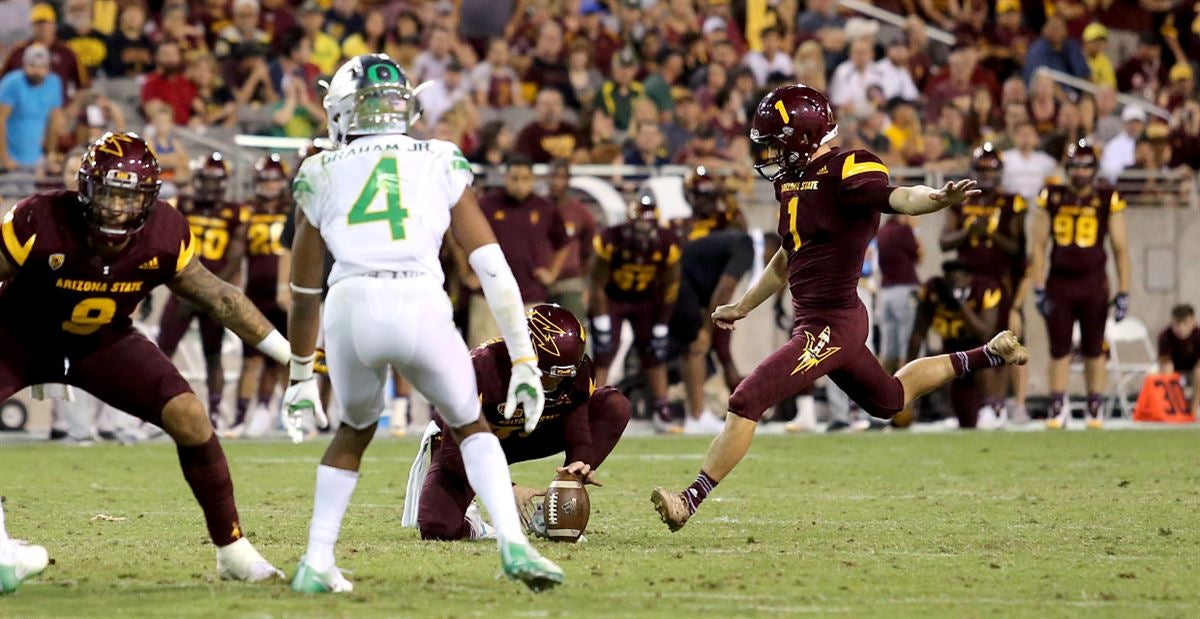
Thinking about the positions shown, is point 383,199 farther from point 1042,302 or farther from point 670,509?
point 1042,302

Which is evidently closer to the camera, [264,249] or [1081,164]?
[264,249]

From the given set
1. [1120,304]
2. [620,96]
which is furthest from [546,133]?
[1120,304]

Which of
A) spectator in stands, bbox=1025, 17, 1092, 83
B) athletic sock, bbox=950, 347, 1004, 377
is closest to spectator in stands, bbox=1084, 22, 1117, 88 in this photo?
spectator in stands, bbox=1025, 17, 1092, 83

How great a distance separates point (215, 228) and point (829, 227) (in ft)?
23.3

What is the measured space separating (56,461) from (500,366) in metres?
5.02

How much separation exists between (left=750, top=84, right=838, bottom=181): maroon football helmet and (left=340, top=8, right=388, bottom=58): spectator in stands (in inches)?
384

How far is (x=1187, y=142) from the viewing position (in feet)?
55.5

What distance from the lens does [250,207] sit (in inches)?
548

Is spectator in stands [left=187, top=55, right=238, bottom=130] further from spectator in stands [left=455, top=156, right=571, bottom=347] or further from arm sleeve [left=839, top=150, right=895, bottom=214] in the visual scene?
arm sleeve [left=839, top=150, right=895, bottom=214]

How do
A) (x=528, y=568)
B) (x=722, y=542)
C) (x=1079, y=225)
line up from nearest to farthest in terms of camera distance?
(x=528, y=568) → (x=722, y=542) → (x=1079, y=225)

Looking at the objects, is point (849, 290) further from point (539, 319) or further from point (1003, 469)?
point (1003, 469)

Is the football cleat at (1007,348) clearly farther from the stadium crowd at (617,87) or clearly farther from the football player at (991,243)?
the football player at (991,243)

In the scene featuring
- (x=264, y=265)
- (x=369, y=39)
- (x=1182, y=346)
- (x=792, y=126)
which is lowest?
(x=1182, y=346)

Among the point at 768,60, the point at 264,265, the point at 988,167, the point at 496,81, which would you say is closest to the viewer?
the point at 264,265
